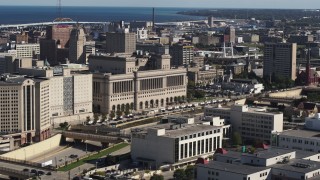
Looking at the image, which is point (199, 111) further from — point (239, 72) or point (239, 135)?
point (239, 72)

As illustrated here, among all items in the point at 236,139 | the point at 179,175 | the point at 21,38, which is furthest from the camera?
the point at 21,38

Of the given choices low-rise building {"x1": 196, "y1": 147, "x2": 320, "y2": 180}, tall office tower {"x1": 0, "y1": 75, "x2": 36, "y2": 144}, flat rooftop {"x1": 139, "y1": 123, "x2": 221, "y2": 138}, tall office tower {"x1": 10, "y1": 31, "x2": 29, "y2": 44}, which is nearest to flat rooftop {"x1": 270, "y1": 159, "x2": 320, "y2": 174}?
low-rise building {"x1": 196, "y1": 147, "x2": 320, "y2": 180}

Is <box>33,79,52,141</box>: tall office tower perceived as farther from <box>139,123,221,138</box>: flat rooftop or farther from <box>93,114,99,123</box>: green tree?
<box>139,123,221,138</box>: flat rooftop

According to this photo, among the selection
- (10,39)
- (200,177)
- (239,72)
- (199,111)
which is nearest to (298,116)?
(199,111)

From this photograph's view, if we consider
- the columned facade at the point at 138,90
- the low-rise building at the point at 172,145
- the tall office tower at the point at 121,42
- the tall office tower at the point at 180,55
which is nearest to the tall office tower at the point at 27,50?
the tall office tower at the point at 121,42

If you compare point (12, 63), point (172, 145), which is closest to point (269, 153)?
point (172, 145)

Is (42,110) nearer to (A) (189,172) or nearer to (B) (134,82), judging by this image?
(B) (134,82)

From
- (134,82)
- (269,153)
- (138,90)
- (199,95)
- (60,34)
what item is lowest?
(199,95)
